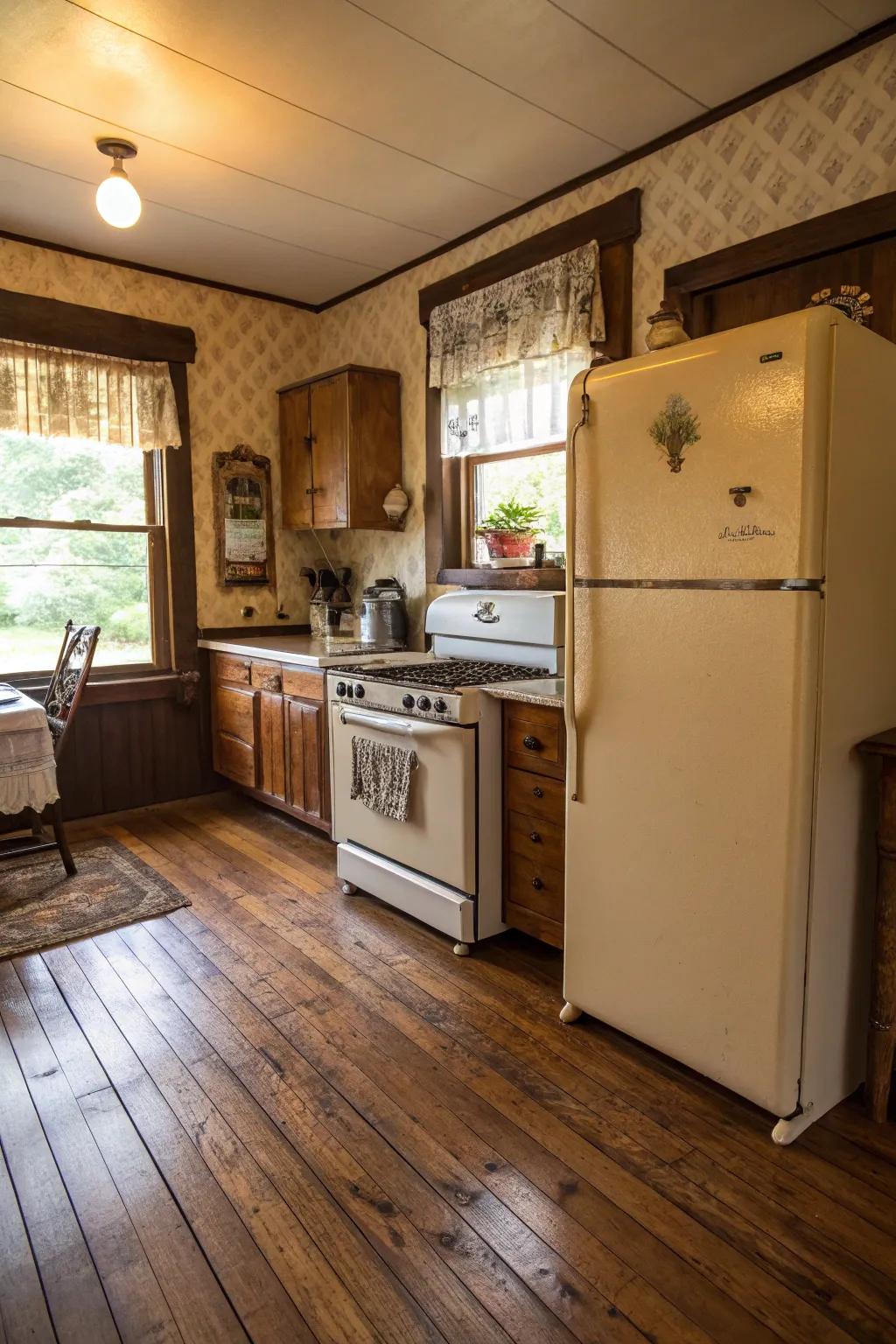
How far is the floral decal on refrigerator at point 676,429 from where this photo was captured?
6.07 ft

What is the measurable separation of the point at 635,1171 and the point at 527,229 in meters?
3.30

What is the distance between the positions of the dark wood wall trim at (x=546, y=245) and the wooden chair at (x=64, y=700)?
2149 mm

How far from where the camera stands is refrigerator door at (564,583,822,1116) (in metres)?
1.75

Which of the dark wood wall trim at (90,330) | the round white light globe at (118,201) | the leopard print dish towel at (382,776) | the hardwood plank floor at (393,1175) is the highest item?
the round white light globe at (118,201)

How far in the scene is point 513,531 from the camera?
353cm

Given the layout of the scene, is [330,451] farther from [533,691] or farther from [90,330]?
[533,691]

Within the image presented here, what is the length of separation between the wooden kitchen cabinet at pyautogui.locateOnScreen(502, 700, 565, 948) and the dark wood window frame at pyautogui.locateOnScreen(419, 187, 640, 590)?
91 centimetres

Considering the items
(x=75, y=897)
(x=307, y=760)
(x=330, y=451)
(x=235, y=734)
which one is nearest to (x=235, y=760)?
(x=235, y=734)

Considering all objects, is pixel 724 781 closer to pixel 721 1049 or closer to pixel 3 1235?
pixel 721 1049

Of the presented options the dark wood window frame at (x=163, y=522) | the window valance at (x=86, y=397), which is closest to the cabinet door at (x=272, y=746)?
the dark wood window frame at (x=163, y=522)

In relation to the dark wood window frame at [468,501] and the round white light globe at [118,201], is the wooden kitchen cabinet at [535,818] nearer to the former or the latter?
the dark wood window frame at [468,501]

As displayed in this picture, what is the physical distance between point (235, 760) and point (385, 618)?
1.11 metres

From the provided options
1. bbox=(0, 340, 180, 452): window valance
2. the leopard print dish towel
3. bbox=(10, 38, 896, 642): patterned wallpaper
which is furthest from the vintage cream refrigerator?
bbox=(0, 340, 180, 452): window valance

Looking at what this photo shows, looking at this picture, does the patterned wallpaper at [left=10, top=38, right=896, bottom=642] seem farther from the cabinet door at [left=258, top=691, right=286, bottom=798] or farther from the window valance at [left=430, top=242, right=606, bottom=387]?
the cabinet door at [left=258, top=691, right=286, bottom=798]
